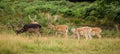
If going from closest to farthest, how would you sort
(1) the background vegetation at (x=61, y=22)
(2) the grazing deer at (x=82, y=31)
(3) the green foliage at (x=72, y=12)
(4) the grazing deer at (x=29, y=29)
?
1. (1) the background vegetation at (x=61, y=22)
2. (2) the grazing deer at (x=82, y=31)
3. (4) the grazing deer at (x=29, y=29)
4. (3) the green foliage at (x=72, y=12)

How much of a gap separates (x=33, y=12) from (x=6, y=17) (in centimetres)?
398

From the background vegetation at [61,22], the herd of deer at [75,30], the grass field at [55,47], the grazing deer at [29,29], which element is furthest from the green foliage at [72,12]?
the grass field at [55,47]

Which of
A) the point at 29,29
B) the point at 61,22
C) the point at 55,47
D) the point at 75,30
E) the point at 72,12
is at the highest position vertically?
the point at 55,47

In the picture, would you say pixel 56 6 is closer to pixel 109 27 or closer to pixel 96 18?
A: pixel 96 18

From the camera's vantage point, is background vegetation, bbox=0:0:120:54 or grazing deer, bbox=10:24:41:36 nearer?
background vegetation, bbox=0:0:120:54

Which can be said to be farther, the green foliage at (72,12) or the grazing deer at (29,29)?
the green foliage at (72,12)

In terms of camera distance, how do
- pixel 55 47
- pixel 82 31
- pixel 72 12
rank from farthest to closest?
pixel 72 12, pixel 82 31, pixel 55 47

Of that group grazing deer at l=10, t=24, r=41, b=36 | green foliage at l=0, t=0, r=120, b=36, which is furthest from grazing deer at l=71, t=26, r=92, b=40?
green foliage at l=0, t=0, r=120, b=36

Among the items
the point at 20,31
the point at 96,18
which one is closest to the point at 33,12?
the point at 96,18

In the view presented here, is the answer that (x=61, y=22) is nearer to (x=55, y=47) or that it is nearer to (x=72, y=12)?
(x=72, y=12)

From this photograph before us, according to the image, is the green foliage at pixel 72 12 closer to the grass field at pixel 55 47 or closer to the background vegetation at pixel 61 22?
the background vegetation at pixel 61 22

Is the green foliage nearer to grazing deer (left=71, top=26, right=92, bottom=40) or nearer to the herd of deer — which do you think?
the herd of deer

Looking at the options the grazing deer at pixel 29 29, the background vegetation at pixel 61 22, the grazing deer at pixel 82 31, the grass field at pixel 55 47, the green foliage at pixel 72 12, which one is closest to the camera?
the grass field at pixel 55 47

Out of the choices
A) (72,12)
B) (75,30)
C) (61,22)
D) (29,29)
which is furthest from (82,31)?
(72,12)
